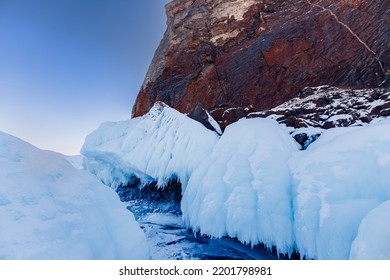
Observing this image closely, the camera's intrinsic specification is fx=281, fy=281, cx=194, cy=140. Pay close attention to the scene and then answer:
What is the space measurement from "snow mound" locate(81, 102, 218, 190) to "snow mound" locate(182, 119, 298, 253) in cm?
74

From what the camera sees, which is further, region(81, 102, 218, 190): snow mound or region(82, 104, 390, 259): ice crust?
region(81, 102, 218, 190): snow mound

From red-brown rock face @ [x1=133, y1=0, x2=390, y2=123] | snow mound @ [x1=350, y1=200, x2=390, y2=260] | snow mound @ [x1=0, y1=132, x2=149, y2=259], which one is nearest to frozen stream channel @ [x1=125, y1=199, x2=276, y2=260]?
snow mound @ [x1=350, y1=200, x2=390, y2=260]

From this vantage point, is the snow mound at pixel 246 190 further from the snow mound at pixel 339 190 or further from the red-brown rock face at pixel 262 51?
the red-brown rock face at pixel 262 51

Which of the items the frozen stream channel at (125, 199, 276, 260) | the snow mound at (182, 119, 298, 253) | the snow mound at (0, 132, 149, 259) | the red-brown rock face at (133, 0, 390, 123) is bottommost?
the frozen stream channel at (125, 199, 276, 260)

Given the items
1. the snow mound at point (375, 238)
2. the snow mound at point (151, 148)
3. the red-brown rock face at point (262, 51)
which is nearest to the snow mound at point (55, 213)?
the snow mound at point (375, 238)

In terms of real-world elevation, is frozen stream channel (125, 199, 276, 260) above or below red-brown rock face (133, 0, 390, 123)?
below

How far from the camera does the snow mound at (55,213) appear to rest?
5.75 feet

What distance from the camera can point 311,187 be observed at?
3.63 metres

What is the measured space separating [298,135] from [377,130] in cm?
214

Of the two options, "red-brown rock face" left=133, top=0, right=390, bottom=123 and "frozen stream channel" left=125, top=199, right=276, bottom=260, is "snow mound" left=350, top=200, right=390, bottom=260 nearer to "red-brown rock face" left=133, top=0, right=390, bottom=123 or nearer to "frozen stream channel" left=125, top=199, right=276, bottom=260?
"frozen stream channel" left=125, top=199, right=276, bottom=260

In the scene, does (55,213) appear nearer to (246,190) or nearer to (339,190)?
(246,190)

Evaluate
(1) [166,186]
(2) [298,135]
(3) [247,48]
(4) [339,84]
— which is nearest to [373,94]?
(4) [339,84]

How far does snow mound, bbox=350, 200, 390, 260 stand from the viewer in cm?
203

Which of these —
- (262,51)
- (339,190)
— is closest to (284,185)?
(339,190)
